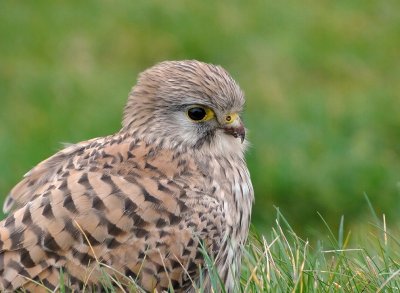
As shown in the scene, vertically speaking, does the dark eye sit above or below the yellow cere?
above

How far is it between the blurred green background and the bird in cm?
354

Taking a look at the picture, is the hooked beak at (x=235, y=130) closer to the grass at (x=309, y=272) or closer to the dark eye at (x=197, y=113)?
the dark eye at (x=197, y=113)

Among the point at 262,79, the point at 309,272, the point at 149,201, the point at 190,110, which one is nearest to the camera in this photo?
the point at 309,272

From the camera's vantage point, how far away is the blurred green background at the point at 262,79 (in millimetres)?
10094

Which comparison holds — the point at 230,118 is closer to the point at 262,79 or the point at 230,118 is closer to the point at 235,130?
the point at 235,130

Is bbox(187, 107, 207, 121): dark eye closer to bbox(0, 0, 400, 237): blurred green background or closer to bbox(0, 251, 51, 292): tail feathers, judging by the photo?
bbox(0, 251, 51, 292): tail feathers

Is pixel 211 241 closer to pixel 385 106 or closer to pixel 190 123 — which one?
pixel 190 123

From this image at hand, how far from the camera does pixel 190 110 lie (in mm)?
6160

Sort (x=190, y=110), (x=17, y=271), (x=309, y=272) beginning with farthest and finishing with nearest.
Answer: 1. (x=190, y=110)
2. (x=17, y=271)
3. (x=309, y=272)

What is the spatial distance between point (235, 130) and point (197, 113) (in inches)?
8.1

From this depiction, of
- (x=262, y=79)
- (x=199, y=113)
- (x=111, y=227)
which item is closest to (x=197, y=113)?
(x=199, y=113)

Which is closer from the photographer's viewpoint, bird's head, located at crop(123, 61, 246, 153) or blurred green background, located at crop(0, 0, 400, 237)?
bird's head, located at crop(123, 61, 246, 153)

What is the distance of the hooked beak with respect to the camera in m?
6.18

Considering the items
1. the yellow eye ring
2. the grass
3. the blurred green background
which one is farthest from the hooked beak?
the blurred green background
